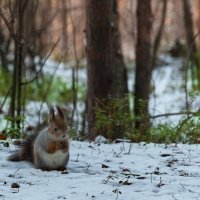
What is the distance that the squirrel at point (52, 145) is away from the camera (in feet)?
15.4

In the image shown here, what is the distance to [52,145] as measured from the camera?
4.76 meters

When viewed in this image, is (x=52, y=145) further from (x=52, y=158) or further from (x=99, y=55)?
(x=99, y=55)

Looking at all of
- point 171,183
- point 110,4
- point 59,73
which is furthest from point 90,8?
point 59,73

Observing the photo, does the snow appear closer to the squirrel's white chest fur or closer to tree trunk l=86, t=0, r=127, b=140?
the squirrel's white chest fur

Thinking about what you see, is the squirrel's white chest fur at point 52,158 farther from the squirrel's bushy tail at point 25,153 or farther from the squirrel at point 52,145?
the squirrel's bushy tail at point 25,153

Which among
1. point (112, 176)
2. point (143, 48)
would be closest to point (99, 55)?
point (143, 48)

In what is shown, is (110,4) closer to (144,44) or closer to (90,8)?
(90,8)

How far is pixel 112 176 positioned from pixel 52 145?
1.82 feet

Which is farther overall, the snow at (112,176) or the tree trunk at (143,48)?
the tree trunk at (143,48)

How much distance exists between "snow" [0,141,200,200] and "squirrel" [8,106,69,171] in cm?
8

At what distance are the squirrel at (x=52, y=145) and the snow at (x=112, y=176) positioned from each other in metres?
0.08

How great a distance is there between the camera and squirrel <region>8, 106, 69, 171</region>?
4.71m

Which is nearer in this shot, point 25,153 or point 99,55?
point 25,153

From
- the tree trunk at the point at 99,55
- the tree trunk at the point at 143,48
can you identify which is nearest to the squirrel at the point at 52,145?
the tree trunk at the point at 99,55
